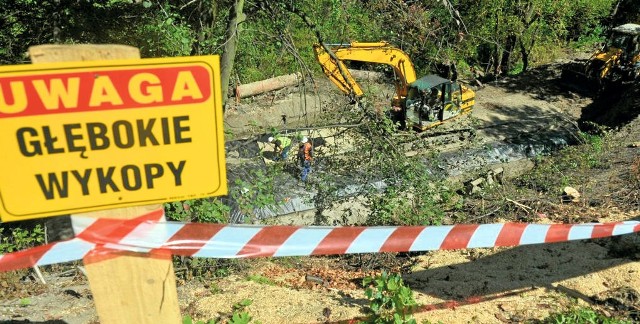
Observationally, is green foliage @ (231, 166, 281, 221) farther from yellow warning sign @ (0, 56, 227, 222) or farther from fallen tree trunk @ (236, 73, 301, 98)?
fallen tree trunk @ (236, 73, 301, 98)

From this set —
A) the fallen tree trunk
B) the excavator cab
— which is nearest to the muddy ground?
the excavator cab

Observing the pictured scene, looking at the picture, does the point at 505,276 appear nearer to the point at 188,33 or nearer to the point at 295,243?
the point at 295,243

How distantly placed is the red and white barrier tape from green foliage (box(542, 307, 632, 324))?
550 mm

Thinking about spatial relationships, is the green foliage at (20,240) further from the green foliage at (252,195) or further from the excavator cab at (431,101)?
the excavator cab at (431,101)

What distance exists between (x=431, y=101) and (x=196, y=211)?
28.8 ft

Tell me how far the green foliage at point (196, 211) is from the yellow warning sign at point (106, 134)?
3251 millimetres

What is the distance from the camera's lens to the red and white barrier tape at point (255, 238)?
179 cm

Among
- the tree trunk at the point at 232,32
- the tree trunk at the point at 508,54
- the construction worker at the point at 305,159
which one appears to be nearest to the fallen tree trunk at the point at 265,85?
the construction worker at the point at 305,159

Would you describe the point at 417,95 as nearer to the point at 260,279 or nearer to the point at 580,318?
the point at 260,279

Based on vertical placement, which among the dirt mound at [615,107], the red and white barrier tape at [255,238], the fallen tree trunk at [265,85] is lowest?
the dirt mound at [615,107]

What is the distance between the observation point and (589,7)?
19703 millimetres

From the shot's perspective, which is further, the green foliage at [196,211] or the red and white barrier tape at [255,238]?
the green foliage at [196,211]

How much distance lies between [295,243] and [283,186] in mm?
5153

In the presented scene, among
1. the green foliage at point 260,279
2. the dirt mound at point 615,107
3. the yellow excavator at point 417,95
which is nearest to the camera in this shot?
the green foliage at point 260,279
